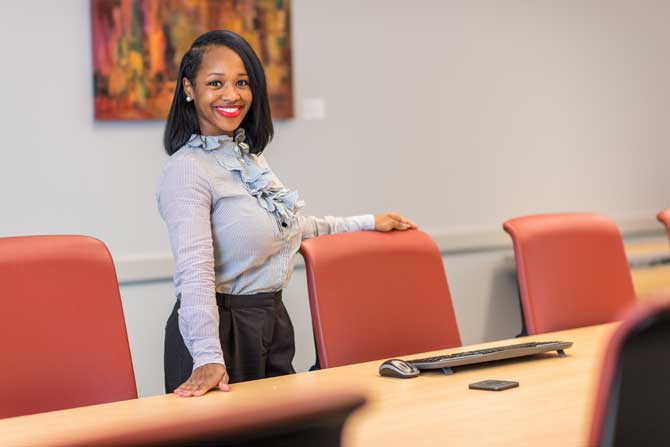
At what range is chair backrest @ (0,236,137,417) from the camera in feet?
6.71

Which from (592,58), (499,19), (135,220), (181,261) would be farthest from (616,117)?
(181,261)

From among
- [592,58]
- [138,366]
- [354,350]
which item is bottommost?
[138,366]

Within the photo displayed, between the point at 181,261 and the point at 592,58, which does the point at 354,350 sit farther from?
the point at 592,58

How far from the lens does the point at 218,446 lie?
57cm

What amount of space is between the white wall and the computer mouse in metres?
1.83

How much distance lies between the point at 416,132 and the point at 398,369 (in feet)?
8.04

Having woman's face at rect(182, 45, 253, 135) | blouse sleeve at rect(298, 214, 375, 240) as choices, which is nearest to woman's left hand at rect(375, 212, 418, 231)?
blouse sleeve at rect(298, 214, 375, 240)

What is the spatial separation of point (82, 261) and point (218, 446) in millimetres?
1658

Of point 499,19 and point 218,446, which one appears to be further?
point 499,19

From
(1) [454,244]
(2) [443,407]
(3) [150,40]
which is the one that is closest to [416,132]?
(1) [454,244]

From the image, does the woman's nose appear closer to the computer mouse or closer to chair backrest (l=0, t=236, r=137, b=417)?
chair backrest (l=0, t=236, r=137, b=417)

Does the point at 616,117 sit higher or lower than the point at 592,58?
lower

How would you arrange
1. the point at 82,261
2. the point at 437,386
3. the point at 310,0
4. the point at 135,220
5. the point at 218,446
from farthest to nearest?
the point at 310,0 < the point at 135,220 < the point at 82,261 < the point at 437,386 < the point at 218,446

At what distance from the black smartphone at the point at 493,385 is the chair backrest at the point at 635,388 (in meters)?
1.00
